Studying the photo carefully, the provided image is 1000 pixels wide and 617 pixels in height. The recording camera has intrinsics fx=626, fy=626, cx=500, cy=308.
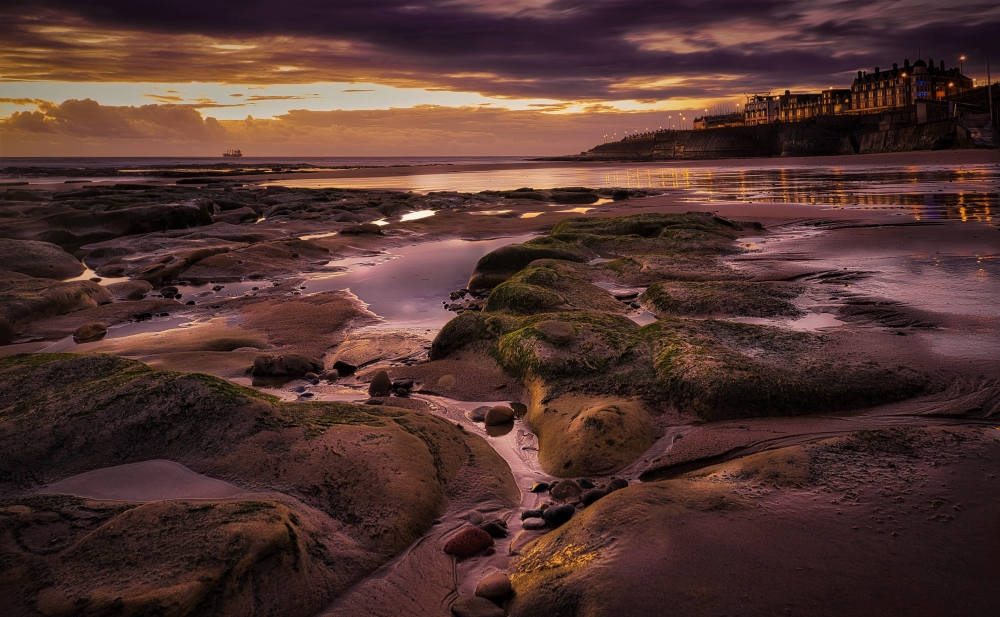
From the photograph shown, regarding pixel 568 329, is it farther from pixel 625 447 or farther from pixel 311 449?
pixel 311 449

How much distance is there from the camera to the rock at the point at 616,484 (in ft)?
10.7

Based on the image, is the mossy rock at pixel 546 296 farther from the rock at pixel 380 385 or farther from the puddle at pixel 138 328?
the puddle at pixel 138 328

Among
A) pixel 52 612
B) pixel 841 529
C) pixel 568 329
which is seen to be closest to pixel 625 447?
pixel 841 529

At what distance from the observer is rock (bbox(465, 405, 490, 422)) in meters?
4.60

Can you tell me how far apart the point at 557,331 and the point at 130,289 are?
25.7 ft

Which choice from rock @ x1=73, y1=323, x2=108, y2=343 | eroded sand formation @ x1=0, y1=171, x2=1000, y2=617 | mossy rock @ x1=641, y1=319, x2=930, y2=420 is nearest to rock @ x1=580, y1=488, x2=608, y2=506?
eroded sand formation @ x1=0, y1=171, x2=1000, y2=617

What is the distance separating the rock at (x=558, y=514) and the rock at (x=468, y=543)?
303 millimetres

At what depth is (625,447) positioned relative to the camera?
377 centimetres

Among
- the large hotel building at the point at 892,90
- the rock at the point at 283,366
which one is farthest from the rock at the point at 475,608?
the large hotel building at the point at 892,90

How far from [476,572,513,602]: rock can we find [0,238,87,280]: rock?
11602 mm

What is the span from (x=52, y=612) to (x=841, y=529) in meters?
2.96

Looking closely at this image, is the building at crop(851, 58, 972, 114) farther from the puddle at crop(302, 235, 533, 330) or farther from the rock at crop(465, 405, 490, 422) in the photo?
the rock at crop(465, 405, 490, 422)

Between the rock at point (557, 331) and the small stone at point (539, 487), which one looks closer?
the small stone at point (539, 487)

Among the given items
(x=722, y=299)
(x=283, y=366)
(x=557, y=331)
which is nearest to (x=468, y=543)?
(x=557, y=331)
